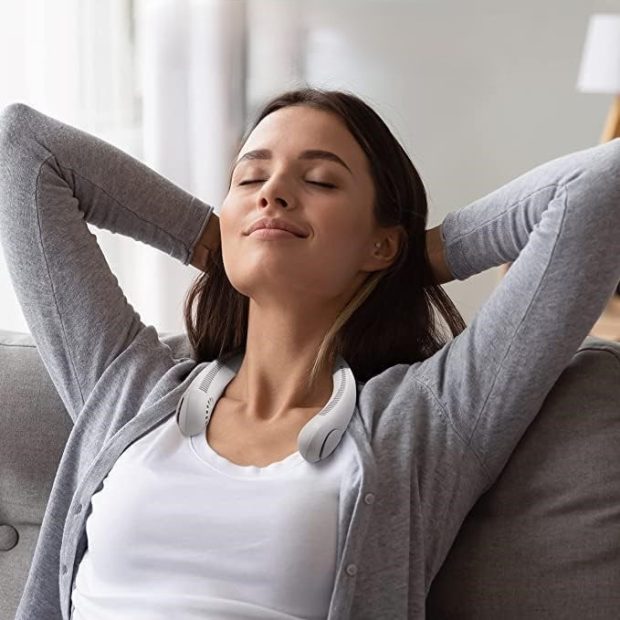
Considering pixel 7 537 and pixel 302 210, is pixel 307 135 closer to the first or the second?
pixel 302 210

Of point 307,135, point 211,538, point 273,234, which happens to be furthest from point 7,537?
point 307,135

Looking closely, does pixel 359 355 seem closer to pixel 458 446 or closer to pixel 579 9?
pixel 458 446

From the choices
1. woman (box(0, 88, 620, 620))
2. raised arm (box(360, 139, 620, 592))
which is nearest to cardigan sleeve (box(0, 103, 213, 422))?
woman (box(0, 88, 620, 620))

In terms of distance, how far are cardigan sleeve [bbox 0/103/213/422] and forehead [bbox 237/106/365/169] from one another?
0.62 ft

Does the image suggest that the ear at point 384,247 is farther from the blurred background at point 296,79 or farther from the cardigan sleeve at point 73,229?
the blurred background at point 296,79

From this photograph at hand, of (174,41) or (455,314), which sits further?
(174,41)

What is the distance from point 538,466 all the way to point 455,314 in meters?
0.31

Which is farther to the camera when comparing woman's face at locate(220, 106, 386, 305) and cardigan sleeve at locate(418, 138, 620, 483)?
woman's face at locate(220, 106, 386, 305)

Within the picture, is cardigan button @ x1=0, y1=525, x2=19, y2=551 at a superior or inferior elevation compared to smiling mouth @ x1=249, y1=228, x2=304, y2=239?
inferior

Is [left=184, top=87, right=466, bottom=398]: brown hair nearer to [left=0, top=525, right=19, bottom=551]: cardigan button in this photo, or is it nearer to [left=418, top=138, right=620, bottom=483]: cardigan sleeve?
[left=418, top=138, right=620, bottom=483]: cardigan sleeve

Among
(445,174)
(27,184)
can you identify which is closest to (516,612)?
(27,184)

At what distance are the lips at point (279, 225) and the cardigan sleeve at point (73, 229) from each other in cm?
22

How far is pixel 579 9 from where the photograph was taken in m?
3.37

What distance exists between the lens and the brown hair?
152 cm
